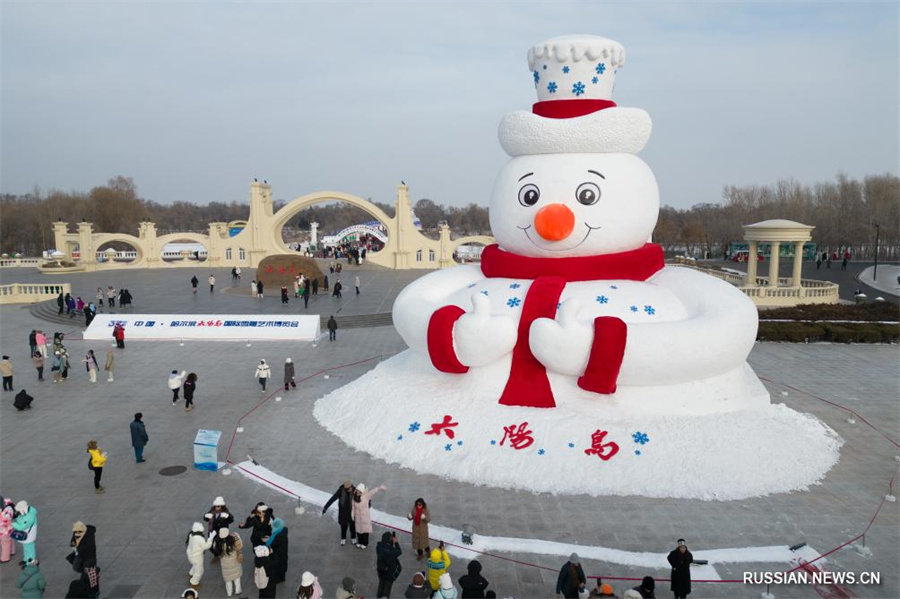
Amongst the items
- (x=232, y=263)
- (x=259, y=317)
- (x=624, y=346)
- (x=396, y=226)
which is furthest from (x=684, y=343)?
(x=232, y=263)

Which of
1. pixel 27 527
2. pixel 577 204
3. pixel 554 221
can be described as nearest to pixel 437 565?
pixel 27 527

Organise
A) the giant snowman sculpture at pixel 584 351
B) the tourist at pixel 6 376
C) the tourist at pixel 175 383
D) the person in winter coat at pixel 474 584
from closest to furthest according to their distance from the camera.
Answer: the person in winter coat at pixel 474 584
the giant snowman sculpture at pixel 584 351
the tourist at pixel 175 383
the tourist at pixel 6 376

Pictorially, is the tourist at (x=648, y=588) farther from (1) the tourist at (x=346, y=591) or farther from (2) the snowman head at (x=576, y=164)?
(2) the snowman head at (x=576, y=164)

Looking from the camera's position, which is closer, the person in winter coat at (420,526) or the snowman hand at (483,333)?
the person in winter coat at (420,526)

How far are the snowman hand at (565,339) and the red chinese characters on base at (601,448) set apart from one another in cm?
105

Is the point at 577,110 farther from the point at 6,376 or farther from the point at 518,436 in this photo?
the point at 6,376

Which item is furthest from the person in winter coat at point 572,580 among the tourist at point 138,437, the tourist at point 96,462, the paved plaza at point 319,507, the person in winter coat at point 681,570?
the tourist at point 138,437

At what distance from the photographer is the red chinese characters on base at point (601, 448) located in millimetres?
9617

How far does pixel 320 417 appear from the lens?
12570mm

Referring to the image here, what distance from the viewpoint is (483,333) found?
1005cm

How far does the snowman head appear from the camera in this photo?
34.1 ft

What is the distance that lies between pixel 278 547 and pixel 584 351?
17.0 ft

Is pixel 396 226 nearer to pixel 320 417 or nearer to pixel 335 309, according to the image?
pixel 335 309

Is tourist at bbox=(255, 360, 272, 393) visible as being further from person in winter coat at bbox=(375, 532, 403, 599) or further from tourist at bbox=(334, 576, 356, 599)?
tourist at bbox=(334, 576, 356, 599)
